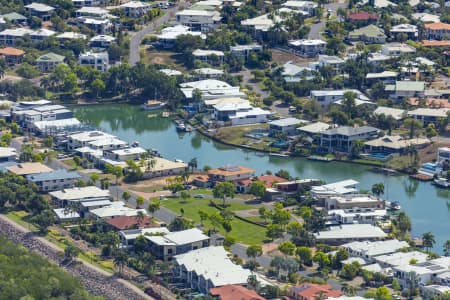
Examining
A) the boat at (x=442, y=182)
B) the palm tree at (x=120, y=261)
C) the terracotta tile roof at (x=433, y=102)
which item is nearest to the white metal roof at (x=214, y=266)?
the palm tree at (x=120, y=261)

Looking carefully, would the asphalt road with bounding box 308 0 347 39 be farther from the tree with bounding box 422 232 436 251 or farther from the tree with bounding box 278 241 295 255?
the tree with bounding box 278 241 295 255

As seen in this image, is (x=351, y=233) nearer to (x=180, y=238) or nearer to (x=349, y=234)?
(x=349, y=234)

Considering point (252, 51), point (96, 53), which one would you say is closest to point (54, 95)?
point (96, 53)

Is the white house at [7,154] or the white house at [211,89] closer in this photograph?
the white house at [7,154]

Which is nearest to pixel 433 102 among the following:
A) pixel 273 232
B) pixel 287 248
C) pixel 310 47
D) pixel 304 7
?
pixel 310 47

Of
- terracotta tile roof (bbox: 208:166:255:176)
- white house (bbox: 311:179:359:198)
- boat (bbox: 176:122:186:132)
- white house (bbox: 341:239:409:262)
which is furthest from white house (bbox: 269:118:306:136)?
white house (bbox: 341:239:409:262)

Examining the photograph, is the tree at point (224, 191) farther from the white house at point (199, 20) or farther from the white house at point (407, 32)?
the white house at point (199, 20)

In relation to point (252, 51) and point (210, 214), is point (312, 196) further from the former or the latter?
point (252, 51)
